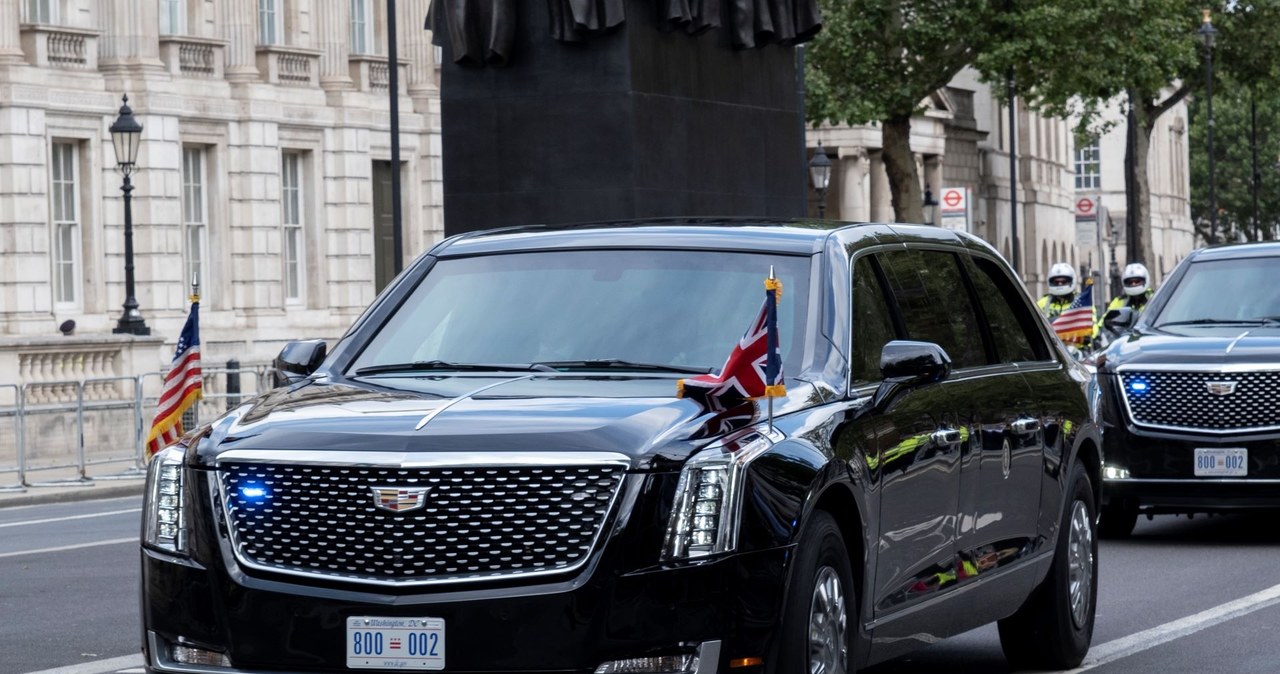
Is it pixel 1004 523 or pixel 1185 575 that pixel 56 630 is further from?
pixel 1185 575

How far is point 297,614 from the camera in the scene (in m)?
7.05

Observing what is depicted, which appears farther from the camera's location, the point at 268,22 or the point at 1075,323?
the point at 268,22

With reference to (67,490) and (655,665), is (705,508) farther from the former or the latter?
(67,490)

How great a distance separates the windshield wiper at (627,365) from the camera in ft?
Result: 26.2

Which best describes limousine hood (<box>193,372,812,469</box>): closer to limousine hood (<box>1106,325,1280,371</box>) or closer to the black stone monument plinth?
limousine hood (<box>1106,325,1280,371</box>)

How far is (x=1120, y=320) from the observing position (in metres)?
16.5

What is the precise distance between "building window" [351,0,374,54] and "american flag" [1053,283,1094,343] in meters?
24.4

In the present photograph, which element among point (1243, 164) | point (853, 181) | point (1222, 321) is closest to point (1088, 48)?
point (853, 181)

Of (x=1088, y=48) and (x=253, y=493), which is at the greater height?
(x=1088, y=48)

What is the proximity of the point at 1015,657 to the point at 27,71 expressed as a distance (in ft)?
107

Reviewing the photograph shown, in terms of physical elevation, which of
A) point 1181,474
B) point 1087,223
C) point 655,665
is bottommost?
point 1181,474

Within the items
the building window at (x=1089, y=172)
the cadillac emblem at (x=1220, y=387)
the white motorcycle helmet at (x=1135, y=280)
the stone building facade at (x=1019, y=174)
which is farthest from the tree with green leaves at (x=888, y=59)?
the building window at (x=1089, y=172)

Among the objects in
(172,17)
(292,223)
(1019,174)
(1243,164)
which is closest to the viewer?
(172,17)

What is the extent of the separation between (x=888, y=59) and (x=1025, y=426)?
45.0 m
